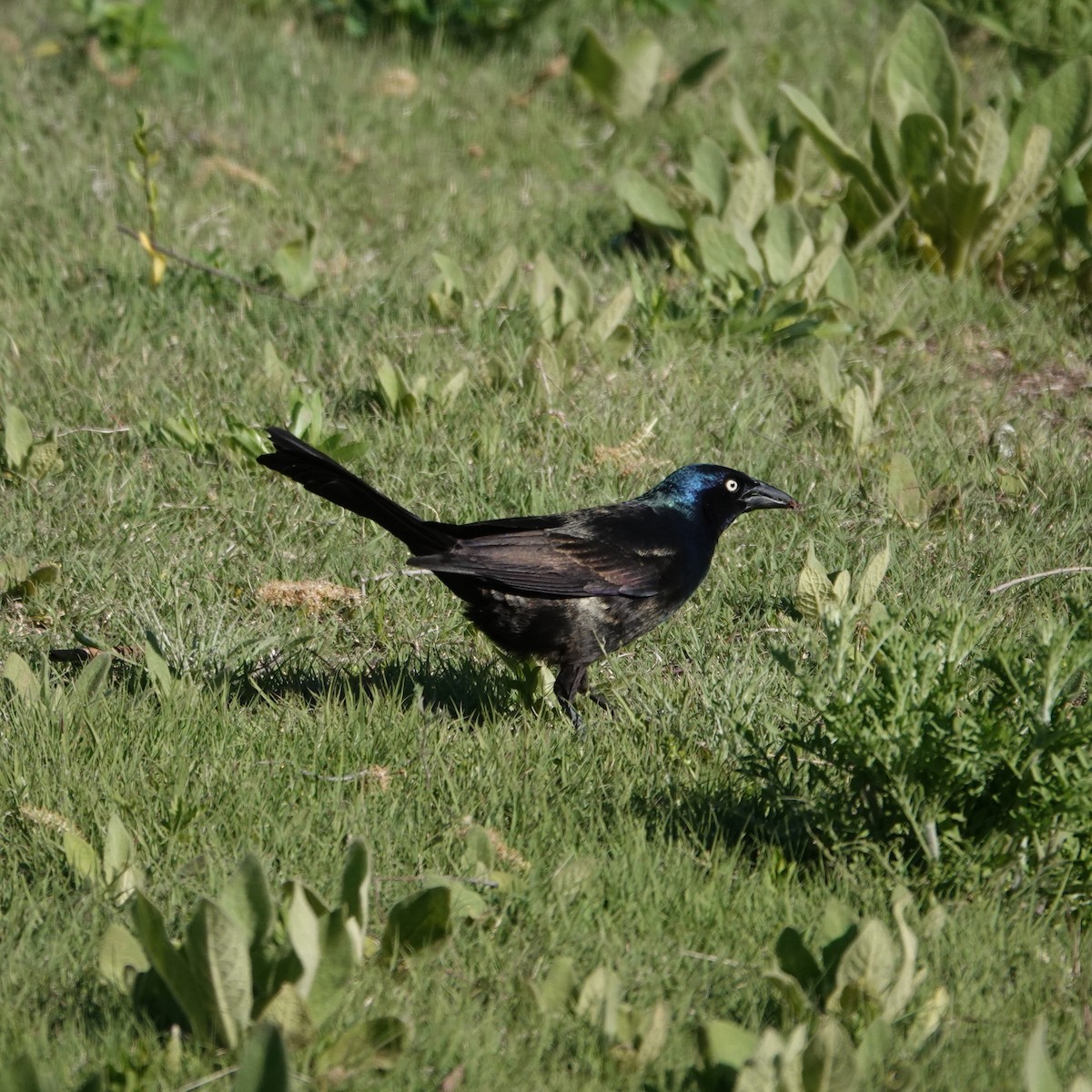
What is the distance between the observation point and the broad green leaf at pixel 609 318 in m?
6.07

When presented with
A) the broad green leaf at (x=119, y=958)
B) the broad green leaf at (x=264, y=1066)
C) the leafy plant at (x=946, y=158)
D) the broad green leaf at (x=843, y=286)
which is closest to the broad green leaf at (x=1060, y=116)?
the leafy plant at (x=946, y=158)

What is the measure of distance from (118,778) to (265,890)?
1166mm

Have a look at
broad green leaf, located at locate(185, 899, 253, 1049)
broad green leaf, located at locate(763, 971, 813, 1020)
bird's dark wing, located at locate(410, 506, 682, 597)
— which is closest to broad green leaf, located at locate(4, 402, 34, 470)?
bird's dark wing, located at locate(410, 506, 682, 597)

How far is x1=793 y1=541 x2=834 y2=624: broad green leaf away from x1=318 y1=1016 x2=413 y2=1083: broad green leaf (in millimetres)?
2305

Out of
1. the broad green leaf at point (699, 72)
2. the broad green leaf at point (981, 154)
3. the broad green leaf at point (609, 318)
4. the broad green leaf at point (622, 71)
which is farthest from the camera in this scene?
the broad green leaf at point (699, 72)

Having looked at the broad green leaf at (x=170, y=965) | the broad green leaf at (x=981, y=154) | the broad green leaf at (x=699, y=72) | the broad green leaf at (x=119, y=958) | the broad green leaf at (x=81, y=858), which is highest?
the broad green leaf at (x=981, y=154)

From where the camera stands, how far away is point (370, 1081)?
2664 millimetres

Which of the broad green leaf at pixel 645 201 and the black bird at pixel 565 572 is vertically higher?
the broad green leaf at pixel 645 201

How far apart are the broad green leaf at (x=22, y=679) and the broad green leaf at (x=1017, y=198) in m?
4.58

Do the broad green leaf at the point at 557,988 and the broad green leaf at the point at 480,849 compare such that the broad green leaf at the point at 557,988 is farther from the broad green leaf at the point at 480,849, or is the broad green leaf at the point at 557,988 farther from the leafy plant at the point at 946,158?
the leafy plant at the point at 946,158

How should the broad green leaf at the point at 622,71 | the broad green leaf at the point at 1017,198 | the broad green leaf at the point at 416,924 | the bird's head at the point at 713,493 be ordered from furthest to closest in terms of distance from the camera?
the broad green leaf at the point at 622,71 → the broad green leaf at the point at 1017,198 → the bird's head at the point at 713,493 → the broad green leaf at the point at 416,924

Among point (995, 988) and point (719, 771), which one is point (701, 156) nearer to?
point (719, 771)

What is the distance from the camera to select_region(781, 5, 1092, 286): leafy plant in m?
6.49

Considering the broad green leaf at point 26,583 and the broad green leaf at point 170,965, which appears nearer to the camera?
the broad green leaf at point 170,965
